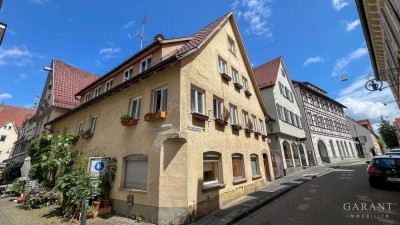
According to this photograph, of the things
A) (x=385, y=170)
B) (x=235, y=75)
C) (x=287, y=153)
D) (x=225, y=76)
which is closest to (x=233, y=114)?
(x=225, y=76)

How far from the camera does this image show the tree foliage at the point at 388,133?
172 ft

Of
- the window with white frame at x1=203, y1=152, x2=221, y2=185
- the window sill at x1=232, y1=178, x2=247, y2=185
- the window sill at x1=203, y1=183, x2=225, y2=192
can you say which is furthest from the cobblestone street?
the window sill at x1=232, y1=178, x2=247, y2=185

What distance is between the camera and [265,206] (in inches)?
354

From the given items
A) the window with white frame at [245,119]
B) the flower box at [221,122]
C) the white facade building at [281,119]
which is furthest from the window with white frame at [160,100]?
the white facade building at [281,119]

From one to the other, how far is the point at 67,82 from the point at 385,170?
26353 mm

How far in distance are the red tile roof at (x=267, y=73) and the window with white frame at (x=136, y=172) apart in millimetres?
16298

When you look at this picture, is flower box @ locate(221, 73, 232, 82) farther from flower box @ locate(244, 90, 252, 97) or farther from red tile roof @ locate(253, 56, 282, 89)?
red tile roof @ locate(253, 56, 282, 89)

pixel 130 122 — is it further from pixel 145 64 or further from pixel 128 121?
pixel 145 64

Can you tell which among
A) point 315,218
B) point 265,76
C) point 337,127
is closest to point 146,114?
point 315,218

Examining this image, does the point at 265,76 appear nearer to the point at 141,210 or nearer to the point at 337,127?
the point at 141,210

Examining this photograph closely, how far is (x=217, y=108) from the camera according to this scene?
10.7 m

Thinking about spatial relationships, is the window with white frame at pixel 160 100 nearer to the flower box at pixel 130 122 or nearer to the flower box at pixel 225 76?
the flower box at pixel 130 122

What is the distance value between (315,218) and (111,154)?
9.28 metres

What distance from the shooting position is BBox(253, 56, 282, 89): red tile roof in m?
21.1
